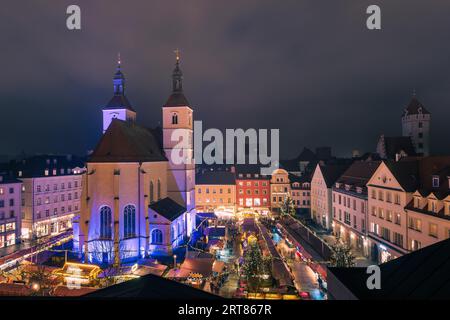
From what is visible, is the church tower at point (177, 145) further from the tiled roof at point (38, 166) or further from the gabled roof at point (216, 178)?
the tiled roof at point (38, 166)

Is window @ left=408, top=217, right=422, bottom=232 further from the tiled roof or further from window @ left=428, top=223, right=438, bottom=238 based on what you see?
the tiled roof

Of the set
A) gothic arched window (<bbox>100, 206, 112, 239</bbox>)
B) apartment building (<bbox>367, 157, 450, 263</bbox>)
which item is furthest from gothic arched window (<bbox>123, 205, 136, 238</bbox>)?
apartment building (<bbox>367, 157, 450, 263</bbox>)

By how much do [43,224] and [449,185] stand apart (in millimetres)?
55196

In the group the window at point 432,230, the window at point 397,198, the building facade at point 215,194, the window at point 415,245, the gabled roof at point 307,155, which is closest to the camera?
the window at point 432,230

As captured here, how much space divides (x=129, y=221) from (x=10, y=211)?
22.8 meters

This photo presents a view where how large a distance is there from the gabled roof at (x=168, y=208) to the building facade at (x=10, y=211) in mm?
23607

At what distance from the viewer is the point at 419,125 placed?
61500mm

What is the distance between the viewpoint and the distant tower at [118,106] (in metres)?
43.3

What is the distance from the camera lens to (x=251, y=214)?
5666cm

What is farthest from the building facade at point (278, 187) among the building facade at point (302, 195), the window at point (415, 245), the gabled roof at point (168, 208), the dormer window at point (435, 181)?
the dormer window at point (435, 181)

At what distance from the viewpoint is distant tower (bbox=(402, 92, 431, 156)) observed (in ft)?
202
